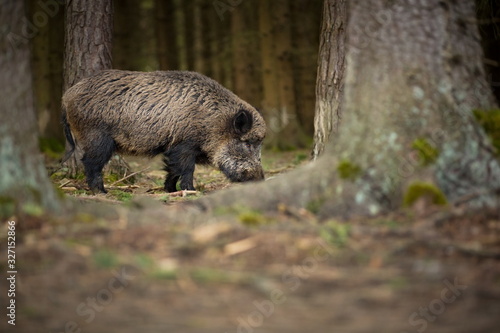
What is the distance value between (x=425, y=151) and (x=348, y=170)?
0.65 m

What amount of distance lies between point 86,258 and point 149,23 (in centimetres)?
1990

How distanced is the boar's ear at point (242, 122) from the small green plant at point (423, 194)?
4486mm

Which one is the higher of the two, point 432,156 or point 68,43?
point 68,43

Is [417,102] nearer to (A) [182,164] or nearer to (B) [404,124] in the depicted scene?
(B) [404,124]

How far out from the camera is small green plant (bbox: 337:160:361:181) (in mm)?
5273

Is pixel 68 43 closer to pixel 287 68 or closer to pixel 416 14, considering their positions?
pixel 416 14

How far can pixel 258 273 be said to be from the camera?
13.0 ft

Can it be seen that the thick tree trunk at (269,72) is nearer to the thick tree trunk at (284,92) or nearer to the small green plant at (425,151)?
the thick tree trunk at (284,92)

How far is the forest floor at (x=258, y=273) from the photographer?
11.2ft

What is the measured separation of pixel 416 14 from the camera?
5.34m

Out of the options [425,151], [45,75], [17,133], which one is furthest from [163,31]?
[425,151]

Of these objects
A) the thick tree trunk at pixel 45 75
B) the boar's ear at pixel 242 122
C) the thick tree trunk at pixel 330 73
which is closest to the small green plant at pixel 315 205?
the thick tree trunk at pixel 330 73

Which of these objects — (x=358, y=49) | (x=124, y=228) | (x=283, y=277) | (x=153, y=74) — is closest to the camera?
(x=283, y=277)

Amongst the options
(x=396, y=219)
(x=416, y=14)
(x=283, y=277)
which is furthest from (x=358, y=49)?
(x=283, y=277)
